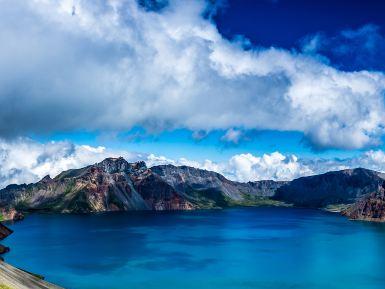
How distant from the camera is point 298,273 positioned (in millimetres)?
188250

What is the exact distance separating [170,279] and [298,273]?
51818 mm

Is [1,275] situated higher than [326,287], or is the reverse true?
[1,275]

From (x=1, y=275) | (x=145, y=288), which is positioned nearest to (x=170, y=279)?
(x=145, y=288)

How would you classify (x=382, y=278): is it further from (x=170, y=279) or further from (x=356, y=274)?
(x=170, y=279)

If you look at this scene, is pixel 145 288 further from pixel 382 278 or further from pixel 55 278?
pixel 382 278

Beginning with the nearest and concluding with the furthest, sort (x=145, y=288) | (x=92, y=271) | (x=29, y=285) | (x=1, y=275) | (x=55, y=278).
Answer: (x=1, y=275)
(x=29, y=285)
(x=145, y=288)
(x=55, y=278)
(x=92, y=271)

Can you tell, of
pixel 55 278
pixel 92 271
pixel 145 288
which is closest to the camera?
pixel 145 288

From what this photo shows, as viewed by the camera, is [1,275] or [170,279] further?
[170,279]

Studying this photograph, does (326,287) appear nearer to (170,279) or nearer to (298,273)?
(298,273)

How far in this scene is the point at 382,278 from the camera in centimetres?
18275

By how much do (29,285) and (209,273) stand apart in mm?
88697

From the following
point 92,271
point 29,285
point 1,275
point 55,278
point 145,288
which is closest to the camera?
point 1,275

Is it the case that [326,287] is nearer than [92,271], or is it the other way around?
[326,287]

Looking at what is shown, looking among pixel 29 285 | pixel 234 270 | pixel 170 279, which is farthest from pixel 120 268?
pixel 29 285
